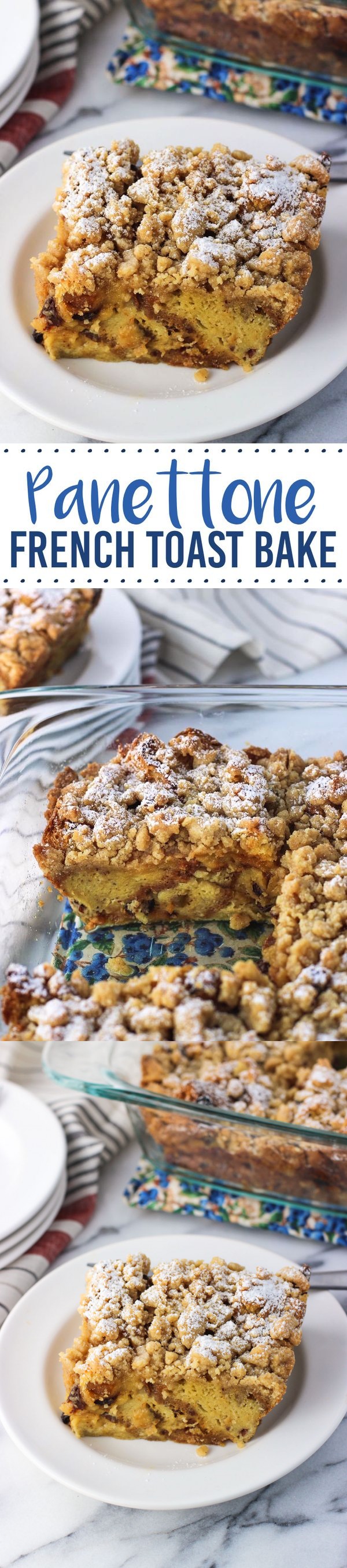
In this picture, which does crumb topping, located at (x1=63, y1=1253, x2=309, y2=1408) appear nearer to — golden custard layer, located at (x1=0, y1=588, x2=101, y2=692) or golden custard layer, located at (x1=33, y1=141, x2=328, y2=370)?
golden custard layer, located at (x1=0, y1=588, x2=101, y2=692)

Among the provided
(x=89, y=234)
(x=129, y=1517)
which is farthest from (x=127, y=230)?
(x=129, y=1517)

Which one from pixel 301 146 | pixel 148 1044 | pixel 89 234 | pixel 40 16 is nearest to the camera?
pixel 148 1044

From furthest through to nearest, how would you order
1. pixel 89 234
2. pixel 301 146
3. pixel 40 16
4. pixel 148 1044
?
pixel 40 16
pixel 301 146
pixel 89 234
pixel 148 1044

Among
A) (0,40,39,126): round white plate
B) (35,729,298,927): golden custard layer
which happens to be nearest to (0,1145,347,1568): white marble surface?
(35,729,298,927): golden custard layer

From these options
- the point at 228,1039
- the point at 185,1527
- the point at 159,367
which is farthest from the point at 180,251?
the point at 185,1527

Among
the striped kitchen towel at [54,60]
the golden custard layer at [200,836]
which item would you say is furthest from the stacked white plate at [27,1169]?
the striped kitchen towel at [54,60]

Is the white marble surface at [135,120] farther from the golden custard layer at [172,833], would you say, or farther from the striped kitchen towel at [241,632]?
the golden custard layer at [172,833]

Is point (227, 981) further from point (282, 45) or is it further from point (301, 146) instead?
point (282, 45)
